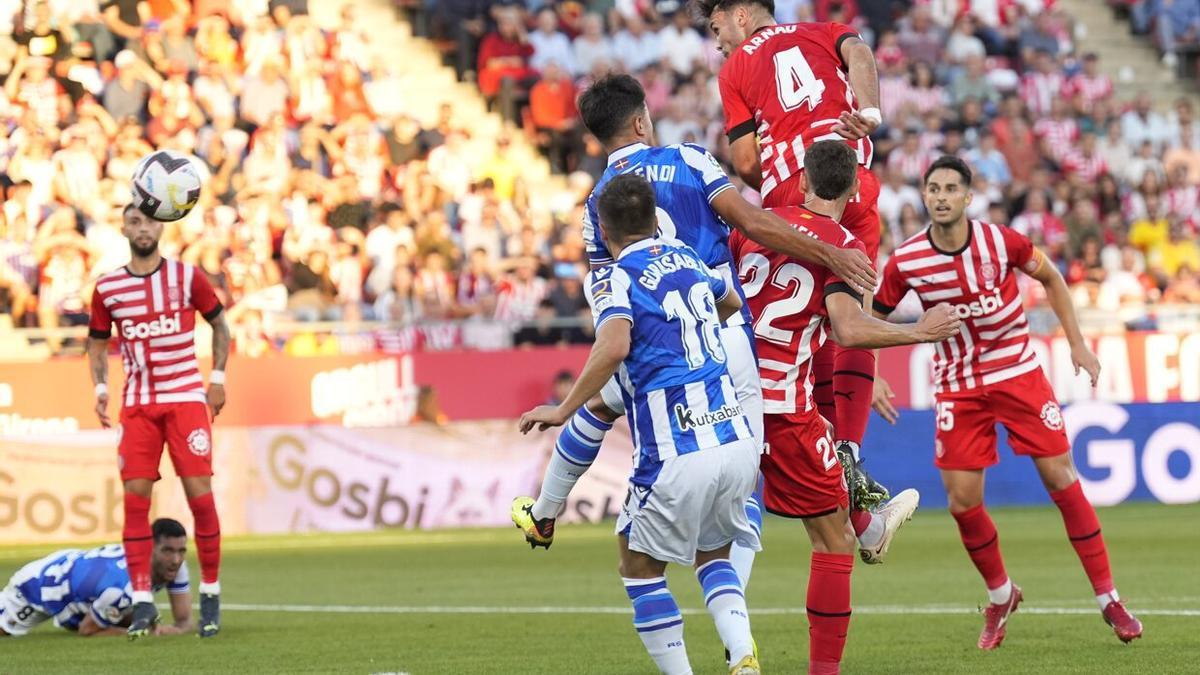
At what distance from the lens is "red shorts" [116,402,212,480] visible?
1123cm

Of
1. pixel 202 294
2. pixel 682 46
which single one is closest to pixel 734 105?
pixel 202 294

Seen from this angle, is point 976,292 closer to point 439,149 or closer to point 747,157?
point 747,157

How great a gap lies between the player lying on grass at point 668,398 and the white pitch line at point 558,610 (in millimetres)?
4237

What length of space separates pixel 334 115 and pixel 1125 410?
32.5 feet

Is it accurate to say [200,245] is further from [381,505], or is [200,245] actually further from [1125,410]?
[1125,410]

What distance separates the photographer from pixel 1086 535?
9977 mm

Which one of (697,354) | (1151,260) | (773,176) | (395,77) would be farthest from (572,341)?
(697,354)

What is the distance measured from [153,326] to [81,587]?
5.13 feet

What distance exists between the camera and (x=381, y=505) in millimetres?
19281

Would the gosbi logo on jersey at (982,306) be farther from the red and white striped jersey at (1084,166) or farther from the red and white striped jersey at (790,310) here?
the red and white striped jersey at (1084,166)

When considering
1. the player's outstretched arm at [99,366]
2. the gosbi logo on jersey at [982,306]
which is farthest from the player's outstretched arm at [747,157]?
the player's outstretched arm at [99,366]

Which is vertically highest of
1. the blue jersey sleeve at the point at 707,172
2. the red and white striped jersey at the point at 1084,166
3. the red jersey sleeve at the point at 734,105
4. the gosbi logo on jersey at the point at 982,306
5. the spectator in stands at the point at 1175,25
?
the spectator in stands at the point at 1175,25

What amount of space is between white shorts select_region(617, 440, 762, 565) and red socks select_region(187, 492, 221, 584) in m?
4.31

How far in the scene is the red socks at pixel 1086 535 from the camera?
9812 mm
